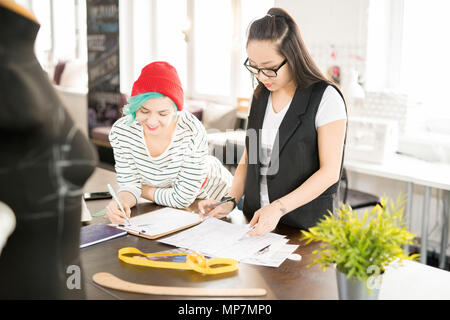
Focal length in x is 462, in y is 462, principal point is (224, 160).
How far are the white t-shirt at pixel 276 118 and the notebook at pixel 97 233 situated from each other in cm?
60

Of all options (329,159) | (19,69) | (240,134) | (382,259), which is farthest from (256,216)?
(240,134)

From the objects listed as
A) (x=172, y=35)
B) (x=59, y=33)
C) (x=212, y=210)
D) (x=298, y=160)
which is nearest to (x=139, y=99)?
(x=212, y=210)

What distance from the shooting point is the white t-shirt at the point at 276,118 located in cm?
165

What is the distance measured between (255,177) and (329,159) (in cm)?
33

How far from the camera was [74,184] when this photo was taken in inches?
24.0

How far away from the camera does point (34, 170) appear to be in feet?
1.87

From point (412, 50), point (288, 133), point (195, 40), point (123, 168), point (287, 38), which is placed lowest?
point (123, 168)

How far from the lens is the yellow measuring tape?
47.4 inches

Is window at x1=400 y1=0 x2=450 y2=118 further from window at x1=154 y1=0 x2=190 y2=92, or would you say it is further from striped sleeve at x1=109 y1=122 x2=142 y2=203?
window at x1=154 y1=0 x2=190 y2=92

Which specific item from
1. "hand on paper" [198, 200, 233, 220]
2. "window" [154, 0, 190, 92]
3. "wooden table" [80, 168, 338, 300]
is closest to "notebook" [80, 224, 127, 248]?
"wooden table" [80, 168, 338, 300]

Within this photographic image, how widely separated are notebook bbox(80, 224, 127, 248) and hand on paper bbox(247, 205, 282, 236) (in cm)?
43

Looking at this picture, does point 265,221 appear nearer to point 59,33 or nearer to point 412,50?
point 412,50

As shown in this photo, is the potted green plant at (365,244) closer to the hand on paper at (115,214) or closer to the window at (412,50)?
the hand on paper at (115,214)

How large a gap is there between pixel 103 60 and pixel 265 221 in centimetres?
451
